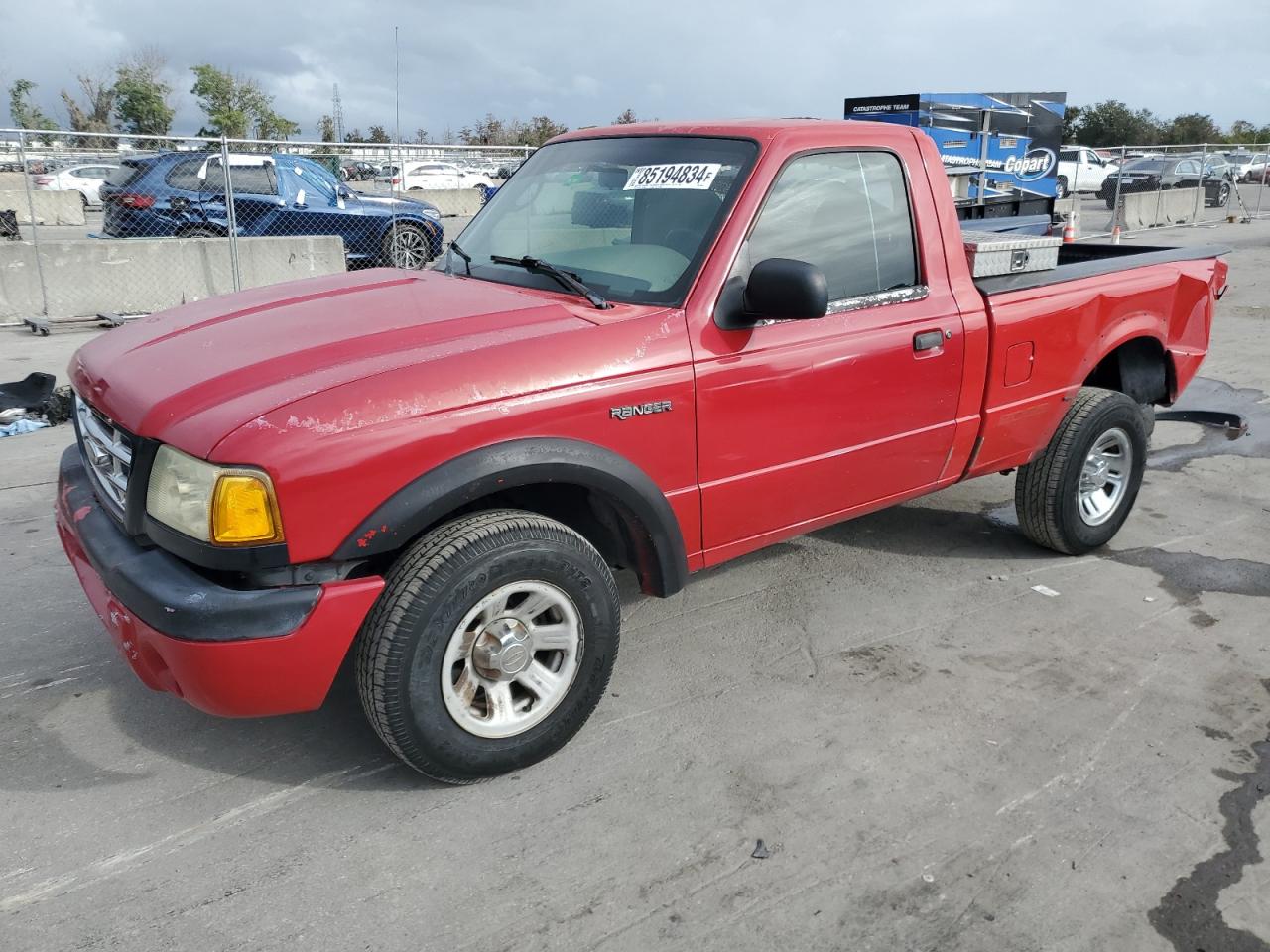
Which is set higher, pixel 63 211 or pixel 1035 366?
pixel 63 211

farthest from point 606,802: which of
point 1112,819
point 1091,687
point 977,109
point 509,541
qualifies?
point 977,109

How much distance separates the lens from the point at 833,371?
3490 millimetres

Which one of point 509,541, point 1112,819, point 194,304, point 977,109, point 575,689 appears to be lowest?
point 1112,819

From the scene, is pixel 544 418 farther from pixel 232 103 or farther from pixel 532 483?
pixel 232 103

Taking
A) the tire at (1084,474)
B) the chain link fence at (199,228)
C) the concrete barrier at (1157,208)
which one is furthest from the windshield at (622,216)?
the concrete barrier at (1157,208)

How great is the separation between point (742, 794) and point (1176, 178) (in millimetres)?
27319

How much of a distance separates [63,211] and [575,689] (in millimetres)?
25457

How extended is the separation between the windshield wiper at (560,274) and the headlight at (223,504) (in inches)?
48.1

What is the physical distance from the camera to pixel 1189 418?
7.02m

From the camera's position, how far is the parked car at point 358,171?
51.4 ft

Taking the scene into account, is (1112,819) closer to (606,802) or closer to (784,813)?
(784,813)

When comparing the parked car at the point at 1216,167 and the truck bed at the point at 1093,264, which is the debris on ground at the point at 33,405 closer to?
the truck bed at the point at 1093,264

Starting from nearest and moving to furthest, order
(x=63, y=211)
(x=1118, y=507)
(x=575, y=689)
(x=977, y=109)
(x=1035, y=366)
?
(x=575, y=689) < (x=1035, y=366) < (x=1118, y=507) < (x=977, y=109) < (x=63, y=211)

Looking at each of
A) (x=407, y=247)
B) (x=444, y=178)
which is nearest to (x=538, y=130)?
(x=444, y=178)
